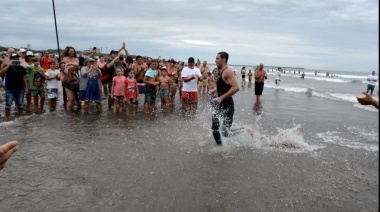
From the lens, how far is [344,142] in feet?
24.5

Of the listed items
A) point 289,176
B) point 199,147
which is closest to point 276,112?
point 199,147

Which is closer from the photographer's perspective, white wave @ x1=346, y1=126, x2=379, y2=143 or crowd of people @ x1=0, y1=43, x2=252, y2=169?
white wave @ x1=346, y1=126, x2=379, y2=143

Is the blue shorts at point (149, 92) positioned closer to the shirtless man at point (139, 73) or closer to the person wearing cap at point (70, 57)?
the shirtless man at point (139, 73)

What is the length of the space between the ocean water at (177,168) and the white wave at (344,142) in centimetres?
3

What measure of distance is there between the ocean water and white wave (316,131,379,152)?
3 cm

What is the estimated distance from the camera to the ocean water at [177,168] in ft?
12.9

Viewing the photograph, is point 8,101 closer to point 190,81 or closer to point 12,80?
point 12,80

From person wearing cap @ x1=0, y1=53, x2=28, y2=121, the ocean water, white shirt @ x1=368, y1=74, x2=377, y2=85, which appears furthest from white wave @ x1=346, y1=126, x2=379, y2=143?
white shirt @ x1=368, y1=74, x2=377, y2=85

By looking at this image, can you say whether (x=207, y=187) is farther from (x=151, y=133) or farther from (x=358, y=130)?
(x=358, y=130)

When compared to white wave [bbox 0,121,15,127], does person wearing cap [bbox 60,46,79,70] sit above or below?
above

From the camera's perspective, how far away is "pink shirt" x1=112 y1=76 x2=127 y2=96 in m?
9.66

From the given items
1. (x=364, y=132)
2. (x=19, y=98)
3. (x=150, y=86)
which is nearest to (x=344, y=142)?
→ (x=364, y=132)

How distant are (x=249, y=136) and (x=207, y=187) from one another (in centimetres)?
268

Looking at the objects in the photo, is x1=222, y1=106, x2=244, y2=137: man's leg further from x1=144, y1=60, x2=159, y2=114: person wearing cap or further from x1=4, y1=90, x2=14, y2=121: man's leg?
x1=4, y1=90, x2=14, y2=121: man's leg
